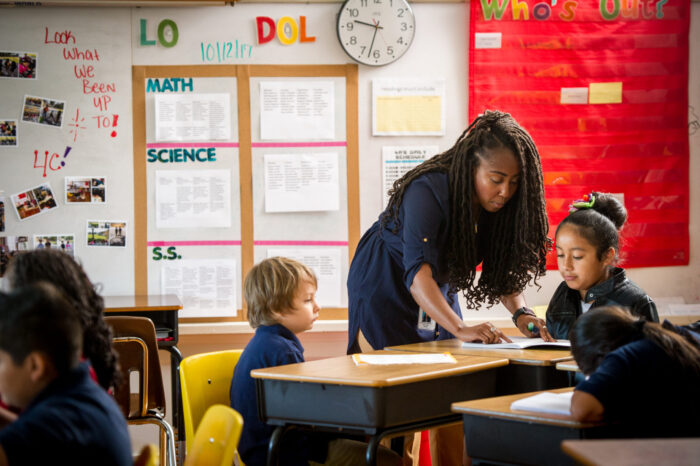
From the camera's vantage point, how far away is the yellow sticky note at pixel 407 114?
3869 mm

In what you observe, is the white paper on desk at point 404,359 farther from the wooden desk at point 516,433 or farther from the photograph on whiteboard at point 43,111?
the photograph on whiteboard at point 43,111

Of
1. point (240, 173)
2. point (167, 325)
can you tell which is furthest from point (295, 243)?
point (167, 325)

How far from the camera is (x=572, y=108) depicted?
12.9 feet

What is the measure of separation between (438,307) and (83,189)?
7.32 ft

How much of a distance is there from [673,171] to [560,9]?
1.02m

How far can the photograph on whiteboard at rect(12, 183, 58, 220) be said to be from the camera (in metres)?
3.79

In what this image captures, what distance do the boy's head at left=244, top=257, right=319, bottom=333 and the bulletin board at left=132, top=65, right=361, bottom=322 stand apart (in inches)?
63.4

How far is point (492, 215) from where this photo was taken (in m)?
2.62

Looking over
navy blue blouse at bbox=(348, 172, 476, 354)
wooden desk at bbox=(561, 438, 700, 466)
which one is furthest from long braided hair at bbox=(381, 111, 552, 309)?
wooden desk at bbox=(561, 438, 700, 466)

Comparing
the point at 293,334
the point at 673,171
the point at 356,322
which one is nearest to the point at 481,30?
the point at 673,171

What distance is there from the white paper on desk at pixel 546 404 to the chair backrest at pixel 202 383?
95cm

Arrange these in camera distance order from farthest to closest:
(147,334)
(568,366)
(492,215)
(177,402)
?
(177,402) → (147,334) → (492,215) → (568,366)

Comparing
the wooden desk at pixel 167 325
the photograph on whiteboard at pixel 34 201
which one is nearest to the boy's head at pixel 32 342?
the wooden desk at pixel 167 325

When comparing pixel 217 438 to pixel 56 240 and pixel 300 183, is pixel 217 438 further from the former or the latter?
pixel 56 240
